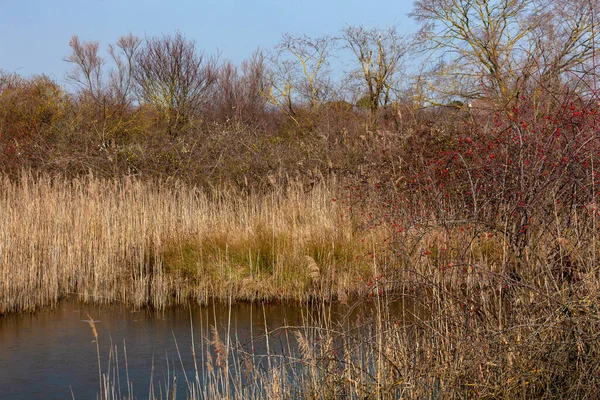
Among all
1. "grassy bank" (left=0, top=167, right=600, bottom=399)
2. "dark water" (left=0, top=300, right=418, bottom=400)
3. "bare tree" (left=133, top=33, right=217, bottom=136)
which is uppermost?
"bare tree" (left=133, top=33, right=217, bottom=136)

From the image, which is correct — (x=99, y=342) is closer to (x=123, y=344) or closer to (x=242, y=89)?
(x=123, y=344)

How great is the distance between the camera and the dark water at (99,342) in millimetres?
4430

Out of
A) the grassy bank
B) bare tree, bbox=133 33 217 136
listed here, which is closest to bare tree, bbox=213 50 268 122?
bare tree, bbox=133 33 217 136

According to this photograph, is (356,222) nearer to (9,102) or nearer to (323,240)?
(323,240)

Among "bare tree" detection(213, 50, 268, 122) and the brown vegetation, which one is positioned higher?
"bare tree" detection(213, 50, 268, 122)

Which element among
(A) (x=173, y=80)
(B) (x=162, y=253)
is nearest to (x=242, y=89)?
(A) (x=173, y=80)

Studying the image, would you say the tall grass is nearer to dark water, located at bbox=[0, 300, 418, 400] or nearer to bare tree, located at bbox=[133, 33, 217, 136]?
dark water, located at bbox=[0, 300, 418, 400]

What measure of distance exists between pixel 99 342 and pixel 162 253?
1.99m

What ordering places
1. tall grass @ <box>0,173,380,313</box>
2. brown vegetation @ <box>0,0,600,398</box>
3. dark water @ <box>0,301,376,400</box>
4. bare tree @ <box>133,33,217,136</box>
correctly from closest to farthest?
brown vegetation @ <box>0,0,600,398</box> → dark water @ <box>0,301,376,400</box> → tall grass @ <box>0,173,380,313</box> → bare tree @ <box>133,33,217,136</box>

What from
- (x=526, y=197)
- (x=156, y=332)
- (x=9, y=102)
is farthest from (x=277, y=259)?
(x=9, y=102)

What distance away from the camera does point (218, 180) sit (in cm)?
1138

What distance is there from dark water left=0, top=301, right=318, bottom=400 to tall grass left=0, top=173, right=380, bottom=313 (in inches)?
10.0

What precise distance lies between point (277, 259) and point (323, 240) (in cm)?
57

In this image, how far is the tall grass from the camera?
6.66 m
